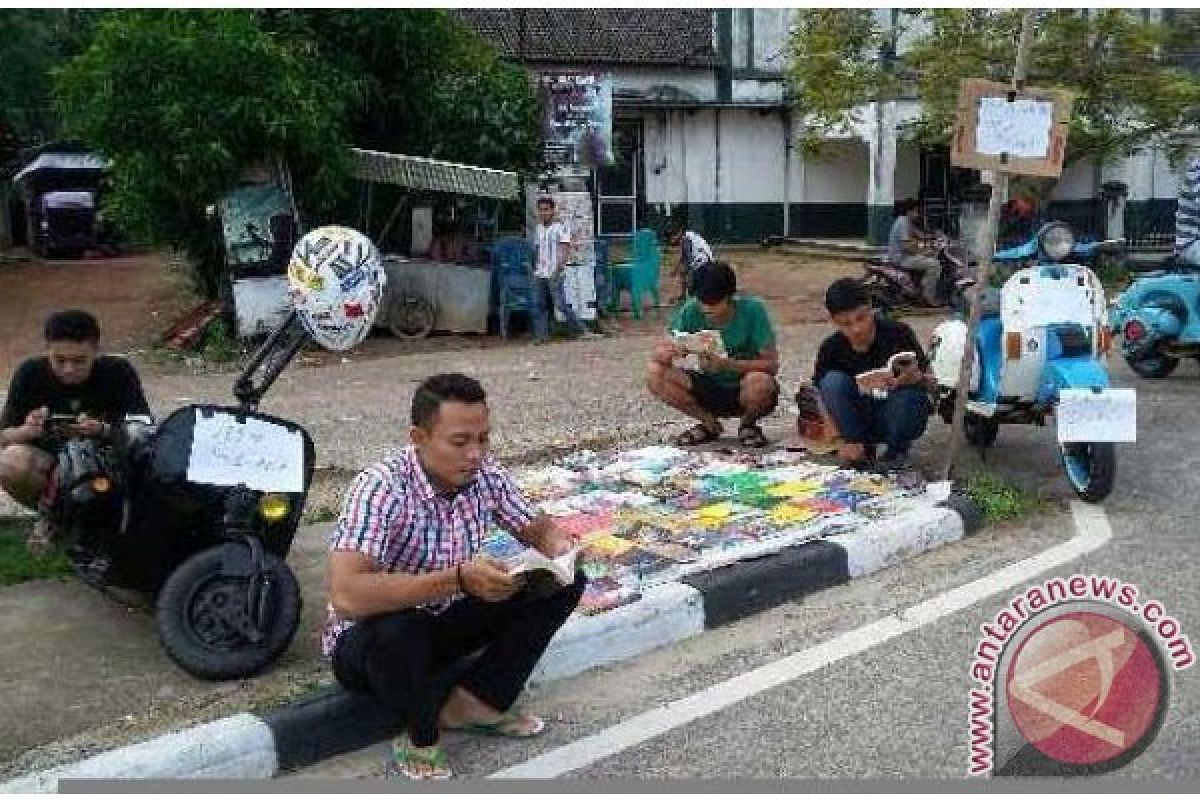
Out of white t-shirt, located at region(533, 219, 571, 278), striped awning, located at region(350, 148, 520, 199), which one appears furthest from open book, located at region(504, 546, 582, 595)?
white t-shirt, located at region(533, 219, 571, 278)

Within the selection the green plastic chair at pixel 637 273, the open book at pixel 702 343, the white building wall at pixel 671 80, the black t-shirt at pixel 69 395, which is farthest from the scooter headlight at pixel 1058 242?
the white building wall at pixel 671 80

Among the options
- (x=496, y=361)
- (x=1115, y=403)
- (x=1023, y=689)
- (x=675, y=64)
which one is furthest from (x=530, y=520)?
(x=675, y=64)

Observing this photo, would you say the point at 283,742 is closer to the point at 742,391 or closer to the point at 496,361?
the point at 742,391

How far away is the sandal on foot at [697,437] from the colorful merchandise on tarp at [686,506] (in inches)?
11.5

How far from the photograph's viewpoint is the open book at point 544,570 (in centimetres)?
332

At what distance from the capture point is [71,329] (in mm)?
4980

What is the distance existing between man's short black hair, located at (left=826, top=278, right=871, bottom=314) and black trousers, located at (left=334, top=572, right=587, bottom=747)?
2782 millimetres

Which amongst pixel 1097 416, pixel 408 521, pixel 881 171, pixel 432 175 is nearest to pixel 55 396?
pixel 408 521

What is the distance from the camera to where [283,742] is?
3570 mm

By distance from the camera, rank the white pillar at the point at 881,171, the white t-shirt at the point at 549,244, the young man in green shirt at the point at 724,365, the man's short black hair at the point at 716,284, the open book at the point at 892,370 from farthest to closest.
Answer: the white pillar at the point at 881,171 → the white t-shirt at the point at 549,244 → the young man in green shirt at the point at 724,365 → the man's short black hair at the point at 716,284 → the open book at the point at 892,370

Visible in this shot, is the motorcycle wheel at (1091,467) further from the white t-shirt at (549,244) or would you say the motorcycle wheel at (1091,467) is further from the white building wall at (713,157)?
the white building wall at (713,157)

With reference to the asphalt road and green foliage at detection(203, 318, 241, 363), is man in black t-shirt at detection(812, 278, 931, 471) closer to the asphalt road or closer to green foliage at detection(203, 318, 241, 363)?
the asphalt road

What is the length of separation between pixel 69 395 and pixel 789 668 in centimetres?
298

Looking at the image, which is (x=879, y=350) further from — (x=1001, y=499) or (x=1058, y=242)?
(x=1058, y=242)
